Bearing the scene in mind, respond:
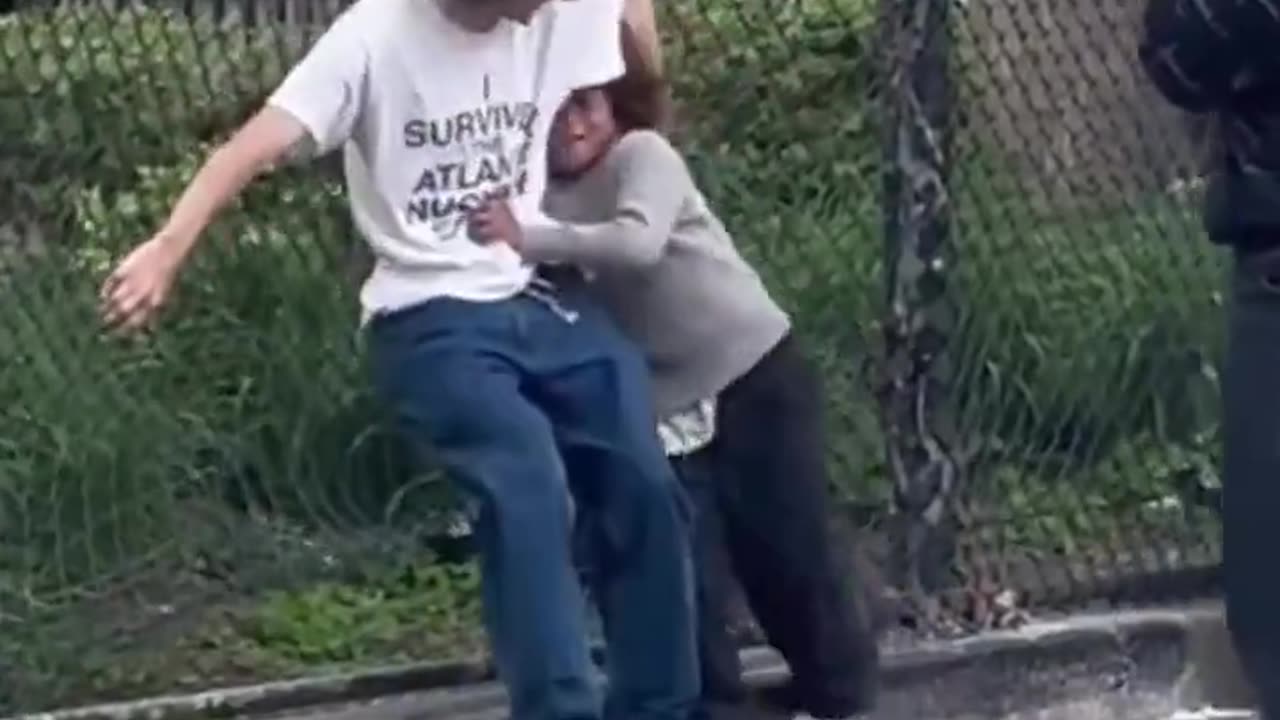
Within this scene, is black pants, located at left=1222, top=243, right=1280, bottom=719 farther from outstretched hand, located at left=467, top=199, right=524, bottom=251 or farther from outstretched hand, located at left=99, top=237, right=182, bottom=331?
outstretched hand, located at left=99, top=237, right=182, bottom=331

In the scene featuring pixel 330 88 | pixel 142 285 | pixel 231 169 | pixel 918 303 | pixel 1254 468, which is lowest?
pixel 1254 468

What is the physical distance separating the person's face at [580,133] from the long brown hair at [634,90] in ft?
0.10

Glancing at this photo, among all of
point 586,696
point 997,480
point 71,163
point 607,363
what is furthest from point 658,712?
point 71,163

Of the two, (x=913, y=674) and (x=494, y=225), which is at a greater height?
(x=494, y=225)

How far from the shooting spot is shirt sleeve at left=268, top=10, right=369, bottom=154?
4035 mm

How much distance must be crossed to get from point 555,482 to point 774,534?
52 cm

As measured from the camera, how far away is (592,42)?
14.1 ft

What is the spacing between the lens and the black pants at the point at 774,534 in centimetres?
442

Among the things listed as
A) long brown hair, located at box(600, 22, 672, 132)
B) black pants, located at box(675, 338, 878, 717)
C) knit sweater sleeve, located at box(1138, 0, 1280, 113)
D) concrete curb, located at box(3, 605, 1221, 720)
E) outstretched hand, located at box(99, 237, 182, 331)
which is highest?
long brown hair, located at box(600, 22, 672, 132)

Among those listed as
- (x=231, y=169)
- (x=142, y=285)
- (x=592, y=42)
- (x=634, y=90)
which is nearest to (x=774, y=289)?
(x=634, y=90)

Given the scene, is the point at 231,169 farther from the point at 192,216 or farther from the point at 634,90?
the point at 634,90

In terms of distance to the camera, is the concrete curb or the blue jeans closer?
the blue jeans

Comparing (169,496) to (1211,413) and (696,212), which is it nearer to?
(696,212)

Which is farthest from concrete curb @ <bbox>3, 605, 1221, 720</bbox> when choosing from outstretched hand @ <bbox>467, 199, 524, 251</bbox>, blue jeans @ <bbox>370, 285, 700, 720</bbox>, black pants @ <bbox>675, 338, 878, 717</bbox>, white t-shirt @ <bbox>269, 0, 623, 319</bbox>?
outstretched hand @ <bbox>467, 199, 524, 251</bbox>
